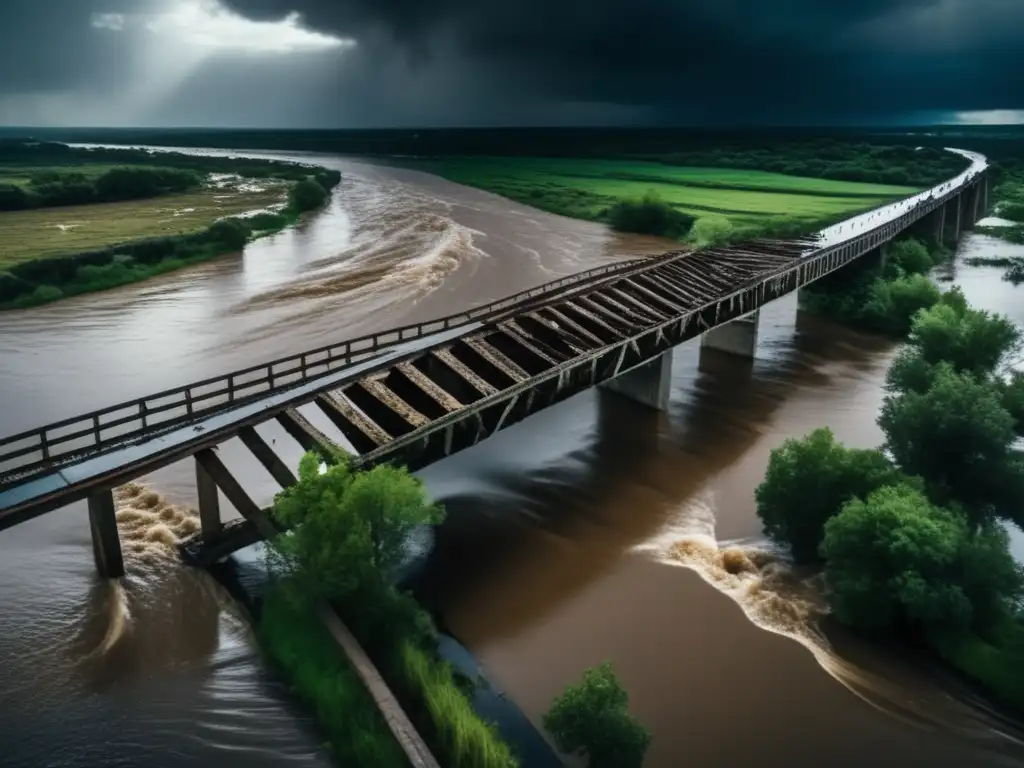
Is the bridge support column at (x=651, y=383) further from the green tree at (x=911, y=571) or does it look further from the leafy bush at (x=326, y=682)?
the leafy bush at (x=326, y=682)

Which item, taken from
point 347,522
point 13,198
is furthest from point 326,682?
point 13,198

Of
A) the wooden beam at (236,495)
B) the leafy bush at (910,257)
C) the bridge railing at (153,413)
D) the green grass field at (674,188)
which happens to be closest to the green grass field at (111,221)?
the bridge railing at (153,413)

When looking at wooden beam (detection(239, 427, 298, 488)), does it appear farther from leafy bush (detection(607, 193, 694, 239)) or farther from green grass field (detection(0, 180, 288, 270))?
leafy bush (detection(607, 193, 694, 239))

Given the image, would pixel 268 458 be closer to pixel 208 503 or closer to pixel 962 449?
pixel 208 503

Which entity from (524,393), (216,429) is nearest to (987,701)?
(524,393)

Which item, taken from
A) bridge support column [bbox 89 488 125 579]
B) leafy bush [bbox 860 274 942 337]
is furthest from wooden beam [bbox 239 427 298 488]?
leafy bush [bbox 860 274 942 337]

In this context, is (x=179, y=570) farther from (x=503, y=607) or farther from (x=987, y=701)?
(x=987, y=701)
